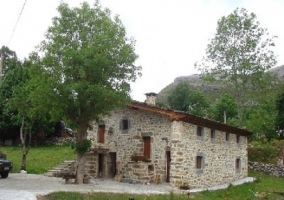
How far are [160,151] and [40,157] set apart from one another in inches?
455

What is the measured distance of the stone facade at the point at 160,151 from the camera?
21062 millimetres

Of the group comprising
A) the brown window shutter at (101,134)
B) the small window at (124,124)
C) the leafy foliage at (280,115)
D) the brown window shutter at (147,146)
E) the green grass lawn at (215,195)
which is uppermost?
the leafy foliage at (280,115)

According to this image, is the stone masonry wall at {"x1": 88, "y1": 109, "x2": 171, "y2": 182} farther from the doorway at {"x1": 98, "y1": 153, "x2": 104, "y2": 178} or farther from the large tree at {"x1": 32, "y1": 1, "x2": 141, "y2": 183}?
the large tree at {"x1": 32, "y1": 1, "x2": 141, "y2": 183}

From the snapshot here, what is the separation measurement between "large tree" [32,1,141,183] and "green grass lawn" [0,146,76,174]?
21.1 ft

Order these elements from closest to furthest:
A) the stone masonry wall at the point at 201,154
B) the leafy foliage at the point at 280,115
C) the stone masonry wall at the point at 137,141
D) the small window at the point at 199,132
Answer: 1. the stone masonry wall at the point at 201,154
2. the stone masonry wall at the point at 137,141
3. the small window at the point at 199,132
4. the leafy foliage at the point at 280,115

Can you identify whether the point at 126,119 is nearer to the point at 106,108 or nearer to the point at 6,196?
the point at 106,108

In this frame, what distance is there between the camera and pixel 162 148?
2212cm

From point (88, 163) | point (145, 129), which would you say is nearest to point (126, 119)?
point (145, 129)

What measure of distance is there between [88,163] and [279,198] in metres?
12.0

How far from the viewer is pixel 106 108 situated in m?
20.0

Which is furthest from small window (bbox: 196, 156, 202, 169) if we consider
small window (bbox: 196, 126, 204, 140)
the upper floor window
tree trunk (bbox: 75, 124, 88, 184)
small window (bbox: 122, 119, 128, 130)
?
tree trunk (bbox: 75, 124, 88, 184)

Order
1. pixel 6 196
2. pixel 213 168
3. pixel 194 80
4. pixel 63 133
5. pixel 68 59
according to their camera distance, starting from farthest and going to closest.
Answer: pixel 194 80, pixel 63 133, pixel 213 168, pixel 68 59, pixel 6 196

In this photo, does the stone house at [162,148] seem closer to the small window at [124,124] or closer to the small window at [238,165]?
the small window at [124,124]

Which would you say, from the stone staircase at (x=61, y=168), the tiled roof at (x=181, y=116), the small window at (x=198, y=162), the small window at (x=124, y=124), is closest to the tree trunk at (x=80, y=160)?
the stone staircase at (x=61, y=168)
